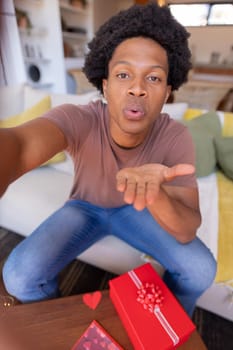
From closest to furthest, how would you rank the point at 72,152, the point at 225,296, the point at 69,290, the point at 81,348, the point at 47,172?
1. the point at 81,348
2. the point at 72,152
3. the point at 225,296
4. the point at 69,290
5. the point at 47,172

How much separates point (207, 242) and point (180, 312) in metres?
0.35

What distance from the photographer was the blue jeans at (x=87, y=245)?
67cm

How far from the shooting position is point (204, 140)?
3.88 ft

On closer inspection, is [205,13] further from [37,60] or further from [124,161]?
[37,60]

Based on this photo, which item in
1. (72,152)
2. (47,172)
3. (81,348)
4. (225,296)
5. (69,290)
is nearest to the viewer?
(81,348)

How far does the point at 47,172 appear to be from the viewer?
1268mm

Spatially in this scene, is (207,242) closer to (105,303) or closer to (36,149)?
(105,303)

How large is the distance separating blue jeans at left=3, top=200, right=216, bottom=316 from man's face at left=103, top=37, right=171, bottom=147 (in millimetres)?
332

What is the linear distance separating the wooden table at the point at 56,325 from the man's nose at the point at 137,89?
20.1 inches

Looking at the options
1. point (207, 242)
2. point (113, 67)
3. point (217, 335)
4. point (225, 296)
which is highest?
point (113, 67)

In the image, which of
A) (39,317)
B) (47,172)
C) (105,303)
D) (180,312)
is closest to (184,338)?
(180,312)

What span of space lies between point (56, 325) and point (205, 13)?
3.31 feet

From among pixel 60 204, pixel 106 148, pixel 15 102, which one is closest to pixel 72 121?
pixel 106 148

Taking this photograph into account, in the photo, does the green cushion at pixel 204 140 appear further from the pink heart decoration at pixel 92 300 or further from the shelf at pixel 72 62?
the shelf at pixel 72 62
